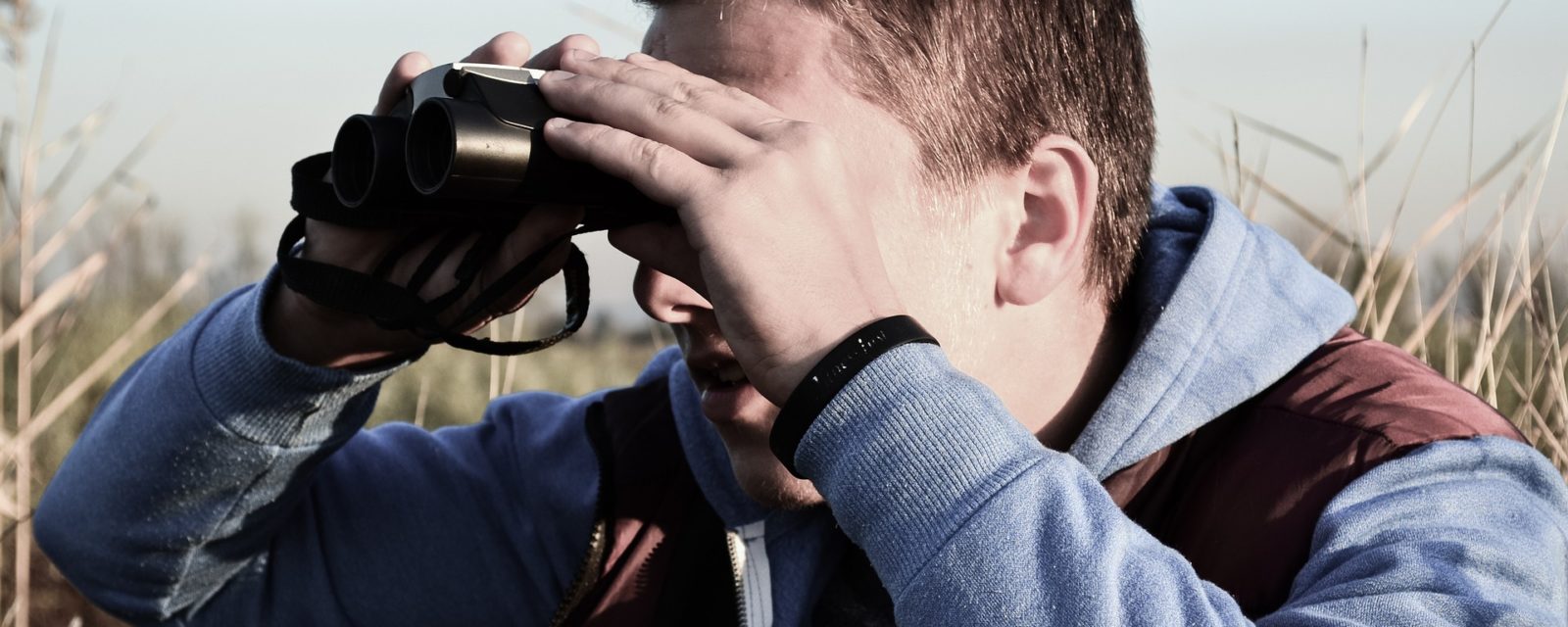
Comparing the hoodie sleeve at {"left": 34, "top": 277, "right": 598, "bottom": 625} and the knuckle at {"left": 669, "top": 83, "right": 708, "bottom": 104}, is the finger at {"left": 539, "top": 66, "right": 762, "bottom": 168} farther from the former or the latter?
the hoodie sleeve at {"left": 34, "top": 277, "right": 598, "bottom": 625}

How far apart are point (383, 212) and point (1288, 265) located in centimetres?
117

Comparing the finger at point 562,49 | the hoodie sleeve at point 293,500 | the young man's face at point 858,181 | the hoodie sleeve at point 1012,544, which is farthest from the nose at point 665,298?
the hoodie sleeve at point 293,500

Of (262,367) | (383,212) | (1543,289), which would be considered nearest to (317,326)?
(262,367)

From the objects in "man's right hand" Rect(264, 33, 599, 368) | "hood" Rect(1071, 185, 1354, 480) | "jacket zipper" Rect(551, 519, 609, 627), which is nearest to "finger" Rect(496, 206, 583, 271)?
"man's right hand" Rect(264, 33, 599, 368)

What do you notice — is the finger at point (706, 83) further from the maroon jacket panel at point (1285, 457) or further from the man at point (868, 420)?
the maroon jacket panel at point (1285, 457)

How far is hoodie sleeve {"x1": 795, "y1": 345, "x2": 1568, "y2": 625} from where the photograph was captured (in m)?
1.42

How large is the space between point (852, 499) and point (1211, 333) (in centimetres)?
69

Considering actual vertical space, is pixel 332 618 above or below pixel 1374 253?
below

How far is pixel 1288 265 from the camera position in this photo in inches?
81.7

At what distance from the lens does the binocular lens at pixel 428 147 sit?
1615 millimetres

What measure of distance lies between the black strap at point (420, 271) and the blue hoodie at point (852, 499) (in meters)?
0.19

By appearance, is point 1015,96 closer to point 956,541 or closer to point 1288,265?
point 1288,265

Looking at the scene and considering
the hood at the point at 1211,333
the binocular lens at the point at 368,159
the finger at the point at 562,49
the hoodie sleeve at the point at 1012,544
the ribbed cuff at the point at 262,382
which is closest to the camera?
the hoodie sleeve at the point at 1012,544

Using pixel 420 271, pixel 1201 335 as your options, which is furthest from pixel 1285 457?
pixel 420 271
